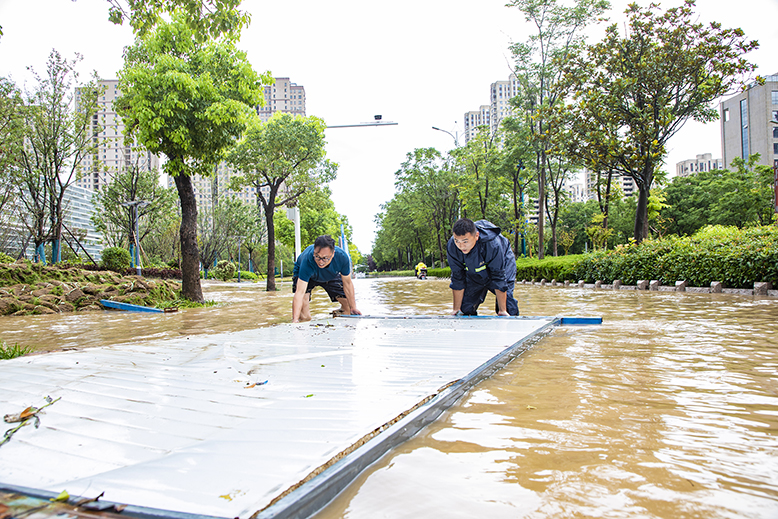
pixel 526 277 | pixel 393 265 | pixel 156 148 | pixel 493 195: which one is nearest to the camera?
pixel 156 148

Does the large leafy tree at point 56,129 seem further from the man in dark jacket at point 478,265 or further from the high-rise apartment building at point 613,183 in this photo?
the high-rise apartment building at point 613,183

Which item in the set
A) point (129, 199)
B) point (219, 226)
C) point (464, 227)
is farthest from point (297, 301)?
point (219, 226)

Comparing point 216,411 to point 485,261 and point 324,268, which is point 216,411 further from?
point 485,261

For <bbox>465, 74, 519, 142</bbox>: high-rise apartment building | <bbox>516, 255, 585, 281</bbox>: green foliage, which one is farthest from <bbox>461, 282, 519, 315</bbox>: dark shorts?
<bbox>465, 74, 519, 142</bbox>: high-rise apartment building

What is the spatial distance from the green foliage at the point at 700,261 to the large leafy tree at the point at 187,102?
38.3ft

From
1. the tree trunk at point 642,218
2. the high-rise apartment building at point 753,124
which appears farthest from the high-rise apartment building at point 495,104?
the tree trunk at point 642,218

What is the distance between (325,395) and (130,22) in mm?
6594

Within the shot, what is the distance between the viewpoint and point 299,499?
1.38m

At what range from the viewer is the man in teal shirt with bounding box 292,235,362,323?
5754mm

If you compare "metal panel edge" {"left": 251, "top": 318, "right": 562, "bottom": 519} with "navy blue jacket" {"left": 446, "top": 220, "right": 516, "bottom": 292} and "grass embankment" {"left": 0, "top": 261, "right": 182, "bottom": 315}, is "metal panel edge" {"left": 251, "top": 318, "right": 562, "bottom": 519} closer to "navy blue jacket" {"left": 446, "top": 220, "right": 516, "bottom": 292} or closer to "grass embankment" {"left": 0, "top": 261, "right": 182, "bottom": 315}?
"navy blue jacket" {"left": 446, "top": 220, "right": 516, "bottom": 292}

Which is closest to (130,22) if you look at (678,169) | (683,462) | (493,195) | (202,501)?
(202,501)

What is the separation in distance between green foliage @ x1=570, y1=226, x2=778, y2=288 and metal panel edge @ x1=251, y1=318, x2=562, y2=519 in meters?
10.1

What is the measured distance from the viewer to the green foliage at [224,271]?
121 feet

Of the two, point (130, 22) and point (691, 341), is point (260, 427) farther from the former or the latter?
point (130, 22)
